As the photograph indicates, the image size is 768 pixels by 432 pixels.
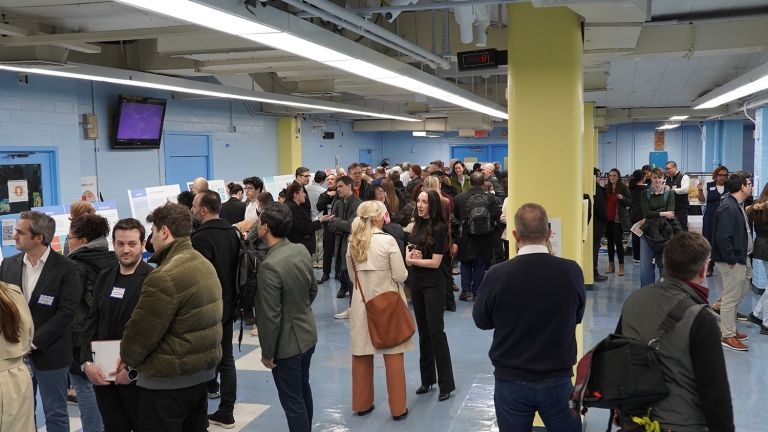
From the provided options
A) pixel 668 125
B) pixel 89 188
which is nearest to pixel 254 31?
pixel 89 188

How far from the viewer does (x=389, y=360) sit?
4.64 m

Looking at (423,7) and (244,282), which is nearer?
(423,7)

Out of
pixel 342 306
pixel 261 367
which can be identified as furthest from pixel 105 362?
pixel 342 306

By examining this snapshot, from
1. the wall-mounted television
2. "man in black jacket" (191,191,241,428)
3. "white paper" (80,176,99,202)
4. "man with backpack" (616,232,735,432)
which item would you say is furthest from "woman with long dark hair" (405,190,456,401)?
the wall-mounted television

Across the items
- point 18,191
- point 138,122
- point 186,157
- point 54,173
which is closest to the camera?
point 18,191

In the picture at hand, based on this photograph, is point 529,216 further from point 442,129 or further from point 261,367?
point 442,129

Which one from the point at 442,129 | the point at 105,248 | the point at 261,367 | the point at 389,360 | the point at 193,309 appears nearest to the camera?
the point at 193,309

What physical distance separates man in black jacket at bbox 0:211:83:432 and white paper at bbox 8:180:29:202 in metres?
4.48

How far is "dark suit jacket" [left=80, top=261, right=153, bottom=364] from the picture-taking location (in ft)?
11.2

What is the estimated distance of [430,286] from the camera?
496cm

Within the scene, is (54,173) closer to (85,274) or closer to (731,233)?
(85,274)

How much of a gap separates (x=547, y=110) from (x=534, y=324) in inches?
71.3

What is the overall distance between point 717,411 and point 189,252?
8.01 ft

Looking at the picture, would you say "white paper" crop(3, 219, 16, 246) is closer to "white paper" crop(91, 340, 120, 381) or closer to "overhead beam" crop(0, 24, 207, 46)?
"overhead beam" crop(0, 24, 207, 46)
